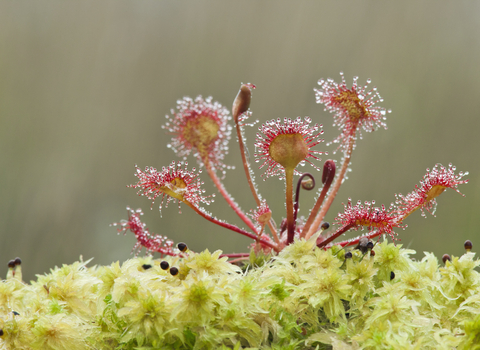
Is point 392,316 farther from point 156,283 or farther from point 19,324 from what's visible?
point 19,324

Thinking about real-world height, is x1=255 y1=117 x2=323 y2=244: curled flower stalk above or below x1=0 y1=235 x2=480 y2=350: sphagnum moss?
above

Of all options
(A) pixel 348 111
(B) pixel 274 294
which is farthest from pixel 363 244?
(A) pixel 348 111

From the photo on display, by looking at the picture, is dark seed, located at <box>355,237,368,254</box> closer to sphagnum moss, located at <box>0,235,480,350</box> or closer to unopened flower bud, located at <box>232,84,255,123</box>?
sphagnum moss, located at <box>0,235,480,350</box>

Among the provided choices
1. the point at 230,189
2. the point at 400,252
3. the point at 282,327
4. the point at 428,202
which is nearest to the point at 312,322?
the point at 282,327

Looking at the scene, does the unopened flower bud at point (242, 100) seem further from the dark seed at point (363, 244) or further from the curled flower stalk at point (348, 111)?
the dark seed at point (363, 244)

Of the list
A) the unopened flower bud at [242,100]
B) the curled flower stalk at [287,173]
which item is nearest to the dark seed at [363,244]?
the curled flower stalk at [287,173]

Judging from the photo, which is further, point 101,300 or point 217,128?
point 217,128

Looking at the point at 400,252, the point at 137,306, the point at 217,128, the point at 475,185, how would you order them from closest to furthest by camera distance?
the point at 137,306 < the point at 400,252 < the point at 217,128 < the point at 475,185

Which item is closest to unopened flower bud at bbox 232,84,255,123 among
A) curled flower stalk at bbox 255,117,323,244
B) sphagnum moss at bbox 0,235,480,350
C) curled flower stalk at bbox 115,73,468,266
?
curled flower stalk at bbox 115,73,468,266

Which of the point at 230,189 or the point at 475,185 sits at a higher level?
the point at 230,189
